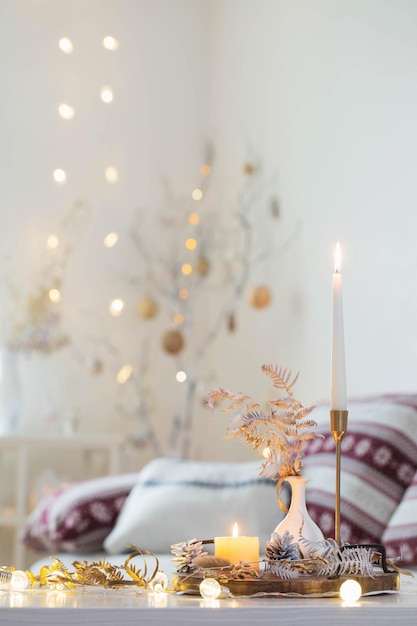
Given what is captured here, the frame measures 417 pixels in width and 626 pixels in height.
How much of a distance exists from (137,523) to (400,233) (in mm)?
992

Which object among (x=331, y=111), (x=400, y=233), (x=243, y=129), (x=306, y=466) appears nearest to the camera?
(x=306, y=466)

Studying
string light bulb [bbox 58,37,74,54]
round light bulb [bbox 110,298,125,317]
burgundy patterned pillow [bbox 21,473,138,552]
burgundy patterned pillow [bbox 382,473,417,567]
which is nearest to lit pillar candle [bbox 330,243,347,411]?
burgundy patterned pillow [bbox 382,473,417,567]

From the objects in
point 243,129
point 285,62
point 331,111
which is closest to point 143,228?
point 243,129

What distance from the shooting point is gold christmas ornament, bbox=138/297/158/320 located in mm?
3539

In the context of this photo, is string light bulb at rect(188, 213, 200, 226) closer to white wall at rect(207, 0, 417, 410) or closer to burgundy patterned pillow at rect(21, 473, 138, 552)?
white wall at rect(207, 0, 417, 410)

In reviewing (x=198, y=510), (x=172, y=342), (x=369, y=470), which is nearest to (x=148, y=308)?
(x=172, y=342)

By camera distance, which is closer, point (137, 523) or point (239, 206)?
point (137, 523)

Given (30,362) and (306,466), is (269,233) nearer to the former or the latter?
(30,362)

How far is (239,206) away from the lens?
11.9 ft

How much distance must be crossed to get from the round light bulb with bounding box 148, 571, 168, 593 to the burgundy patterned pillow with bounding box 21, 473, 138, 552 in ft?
3.78

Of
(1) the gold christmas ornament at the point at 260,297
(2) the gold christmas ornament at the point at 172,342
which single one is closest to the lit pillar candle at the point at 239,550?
(1) the gold christmas ornament at the point at 260,297

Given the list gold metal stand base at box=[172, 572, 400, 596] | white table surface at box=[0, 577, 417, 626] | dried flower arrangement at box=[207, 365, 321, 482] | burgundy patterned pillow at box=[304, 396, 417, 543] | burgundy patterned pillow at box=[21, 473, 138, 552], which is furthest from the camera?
burgundy patterned pillow at box=[21, 473, 138, 552]

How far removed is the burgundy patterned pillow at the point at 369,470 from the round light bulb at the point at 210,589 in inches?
35.1

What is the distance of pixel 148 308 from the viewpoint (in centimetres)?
354
